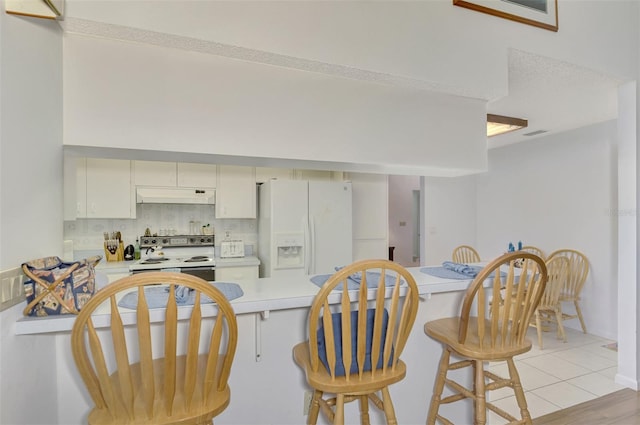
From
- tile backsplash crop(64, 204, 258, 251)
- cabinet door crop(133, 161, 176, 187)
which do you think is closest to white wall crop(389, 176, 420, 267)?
tile backsplash crop(64, 204, 258, 251)

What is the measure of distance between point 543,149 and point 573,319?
2.14 metres

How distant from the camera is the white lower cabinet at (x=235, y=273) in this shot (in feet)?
11.5

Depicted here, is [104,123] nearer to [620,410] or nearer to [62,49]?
[62,49]

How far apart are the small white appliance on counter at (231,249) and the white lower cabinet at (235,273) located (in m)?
0.32

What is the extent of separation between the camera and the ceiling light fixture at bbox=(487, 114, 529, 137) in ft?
10.8

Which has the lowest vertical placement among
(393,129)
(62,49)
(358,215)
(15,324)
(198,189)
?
(15,324)

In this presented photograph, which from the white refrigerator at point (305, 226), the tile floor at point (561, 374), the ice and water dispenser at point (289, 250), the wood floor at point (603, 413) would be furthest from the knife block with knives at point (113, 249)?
the wood floor at point (603, 413)

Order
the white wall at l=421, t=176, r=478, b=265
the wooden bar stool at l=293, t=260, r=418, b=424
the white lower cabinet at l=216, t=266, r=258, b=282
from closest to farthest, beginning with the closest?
1. the wooden bar stool at l=293, t=260, r=418, b=424
2. the white lower cabinet at l=216, t=266, r=258, b=282
3. the white wall at l=421, t=176, r=478, b=265

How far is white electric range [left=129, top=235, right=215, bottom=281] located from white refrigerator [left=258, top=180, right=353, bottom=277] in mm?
664

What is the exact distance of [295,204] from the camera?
3.46 meters

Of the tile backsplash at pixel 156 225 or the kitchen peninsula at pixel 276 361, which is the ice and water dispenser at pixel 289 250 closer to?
the tile backsplash at pixel 156 225

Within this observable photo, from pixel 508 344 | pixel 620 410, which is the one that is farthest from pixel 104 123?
pixel 620 410

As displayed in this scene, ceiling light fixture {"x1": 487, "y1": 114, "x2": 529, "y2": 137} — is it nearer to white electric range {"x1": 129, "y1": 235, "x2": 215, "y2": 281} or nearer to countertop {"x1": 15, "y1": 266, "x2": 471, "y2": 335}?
countertop {"x1": 15, "y1": 266, "x2": 471, "y2": 335}

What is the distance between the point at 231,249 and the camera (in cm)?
385
